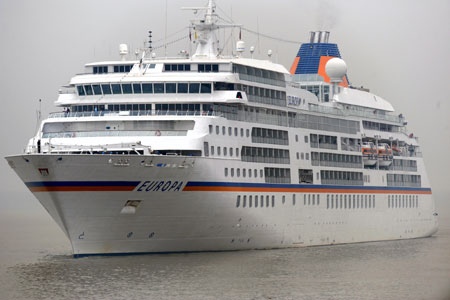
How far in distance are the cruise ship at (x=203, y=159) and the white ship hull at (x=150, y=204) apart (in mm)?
57

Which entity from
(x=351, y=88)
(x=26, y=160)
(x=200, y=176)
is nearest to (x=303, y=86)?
(x=351, y=88)

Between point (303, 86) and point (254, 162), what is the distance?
42.5 ft

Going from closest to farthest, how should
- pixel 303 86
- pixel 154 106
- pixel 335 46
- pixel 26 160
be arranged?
pixel 26 160 → pixel 154 106 → pixel 303 86 → pixel 335 46

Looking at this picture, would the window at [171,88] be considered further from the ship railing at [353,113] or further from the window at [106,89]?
the ship railing at [353,113]

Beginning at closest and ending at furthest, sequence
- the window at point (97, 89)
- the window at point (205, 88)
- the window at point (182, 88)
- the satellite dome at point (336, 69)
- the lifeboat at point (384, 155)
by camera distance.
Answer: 1. the window at point (182, 88)
2. the window at point (205, 88)
3. the window at point (97, 89)
4. the satellite dome at point (336, 69)
5. the lifeboat at point (384, 155)

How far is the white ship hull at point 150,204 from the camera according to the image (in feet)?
158

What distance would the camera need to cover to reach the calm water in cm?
4228

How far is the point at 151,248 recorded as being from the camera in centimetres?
5059

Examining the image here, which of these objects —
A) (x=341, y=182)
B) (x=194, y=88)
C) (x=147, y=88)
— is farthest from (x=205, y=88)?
(x=341, y=182)

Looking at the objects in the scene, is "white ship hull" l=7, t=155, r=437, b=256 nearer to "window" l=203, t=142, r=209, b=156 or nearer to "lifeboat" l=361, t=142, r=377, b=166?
"window" l=203, t=142, r=209, b=156

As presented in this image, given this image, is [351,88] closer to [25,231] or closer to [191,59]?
[191,59]

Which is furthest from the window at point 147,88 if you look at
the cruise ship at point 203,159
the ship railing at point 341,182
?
the ship railing at point 341,182

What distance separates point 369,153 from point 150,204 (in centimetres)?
2208

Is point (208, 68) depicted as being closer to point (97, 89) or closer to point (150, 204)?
point (97, 89)
